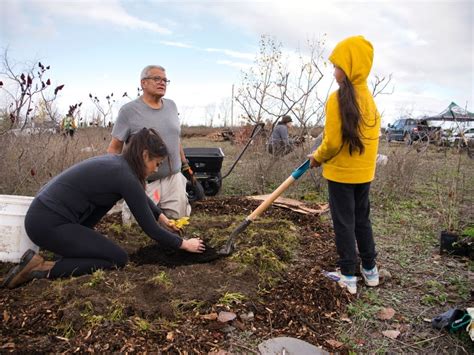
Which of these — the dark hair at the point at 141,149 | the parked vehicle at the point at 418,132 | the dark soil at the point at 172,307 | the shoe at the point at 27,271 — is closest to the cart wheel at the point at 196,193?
the dark soil at the point at 172,307

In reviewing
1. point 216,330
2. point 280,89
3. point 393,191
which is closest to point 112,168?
point 216,330

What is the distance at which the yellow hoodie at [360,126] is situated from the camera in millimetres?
2777

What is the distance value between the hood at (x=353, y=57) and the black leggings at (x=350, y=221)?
2.44ft

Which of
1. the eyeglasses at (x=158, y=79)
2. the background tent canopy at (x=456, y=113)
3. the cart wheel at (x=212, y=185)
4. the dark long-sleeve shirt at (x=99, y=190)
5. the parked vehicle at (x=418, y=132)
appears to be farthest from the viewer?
the parked vehicle at (x=418, y=132)

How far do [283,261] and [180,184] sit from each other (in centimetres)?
156

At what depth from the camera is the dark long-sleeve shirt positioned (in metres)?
2.91

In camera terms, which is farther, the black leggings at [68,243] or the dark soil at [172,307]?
the black leggings at [68,243]

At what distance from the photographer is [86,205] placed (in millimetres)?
3023

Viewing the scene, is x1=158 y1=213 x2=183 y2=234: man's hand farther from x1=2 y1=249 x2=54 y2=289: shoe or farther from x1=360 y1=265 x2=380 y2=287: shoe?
x1=360 y1=265 x2=380 y2=287: shoe

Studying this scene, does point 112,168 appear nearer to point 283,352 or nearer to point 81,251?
point 81,251

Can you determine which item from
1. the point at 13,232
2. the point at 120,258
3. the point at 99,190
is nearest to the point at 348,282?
the point at 120,258

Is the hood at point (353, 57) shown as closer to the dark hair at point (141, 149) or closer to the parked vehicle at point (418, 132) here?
the dark hair at point (141, 149)

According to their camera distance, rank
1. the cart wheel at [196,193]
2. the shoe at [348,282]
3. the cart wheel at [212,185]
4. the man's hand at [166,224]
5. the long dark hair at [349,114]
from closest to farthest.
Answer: the long dark hair at [349,114]
the shoe at [348,282]
the man's hand at [166,224]
the cart wheel at [196,193]
the cart wheel at [212,185]

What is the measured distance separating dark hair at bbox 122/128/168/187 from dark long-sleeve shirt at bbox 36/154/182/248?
45 mm
